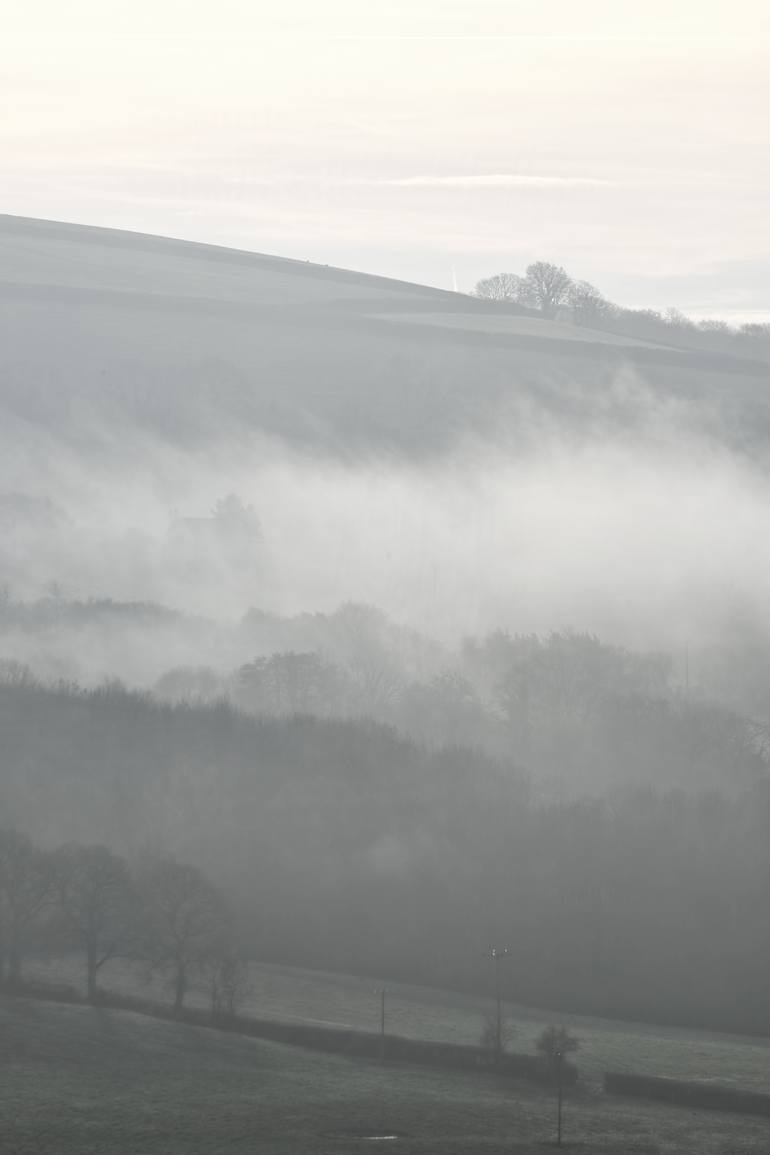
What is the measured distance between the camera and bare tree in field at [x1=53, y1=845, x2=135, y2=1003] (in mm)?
98438

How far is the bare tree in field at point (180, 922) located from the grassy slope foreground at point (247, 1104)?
23.9 feet

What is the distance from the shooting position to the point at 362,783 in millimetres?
144750

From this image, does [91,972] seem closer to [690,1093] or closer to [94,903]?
[94,903]

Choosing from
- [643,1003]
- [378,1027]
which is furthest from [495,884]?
[378,1027]

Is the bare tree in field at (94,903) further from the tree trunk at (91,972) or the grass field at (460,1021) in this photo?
the grass field at (460,1021)

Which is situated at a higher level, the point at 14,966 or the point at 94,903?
the point at 94,903

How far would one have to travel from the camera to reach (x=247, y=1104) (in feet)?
257

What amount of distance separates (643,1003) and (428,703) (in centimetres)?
7170

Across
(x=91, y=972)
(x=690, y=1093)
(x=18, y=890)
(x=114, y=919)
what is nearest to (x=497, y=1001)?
(x=690, y=1093)

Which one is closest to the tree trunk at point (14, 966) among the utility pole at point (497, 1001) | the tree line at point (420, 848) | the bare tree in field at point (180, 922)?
the tree line at point (420, 848)

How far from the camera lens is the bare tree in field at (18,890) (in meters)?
96.8

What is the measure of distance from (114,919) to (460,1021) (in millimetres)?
21586

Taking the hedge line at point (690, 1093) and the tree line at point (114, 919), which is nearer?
the hedge line at point (690, 1093)

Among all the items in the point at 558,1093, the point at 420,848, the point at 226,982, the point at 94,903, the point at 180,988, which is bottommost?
the point at 558,1093
